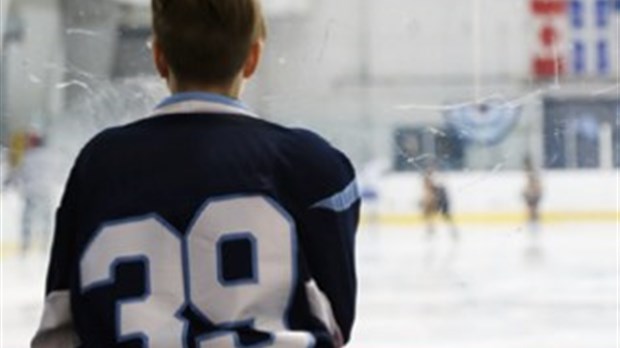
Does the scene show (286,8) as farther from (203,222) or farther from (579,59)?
(203,222)

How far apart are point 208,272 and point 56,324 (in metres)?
0.11

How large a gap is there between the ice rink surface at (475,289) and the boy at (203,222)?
1.77 ft

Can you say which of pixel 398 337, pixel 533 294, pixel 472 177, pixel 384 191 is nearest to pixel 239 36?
pixel 472 177

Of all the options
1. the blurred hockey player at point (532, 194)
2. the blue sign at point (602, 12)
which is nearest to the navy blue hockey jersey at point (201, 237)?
the blurred hockey player at point (532, 194)

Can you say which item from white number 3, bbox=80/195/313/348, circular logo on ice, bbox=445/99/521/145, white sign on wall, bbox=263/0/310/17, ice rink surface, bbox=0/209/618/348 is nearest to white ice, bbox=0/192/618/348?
ice rink surface, bbox=0/209/618/348

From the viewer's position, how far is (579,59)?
5.08 ft

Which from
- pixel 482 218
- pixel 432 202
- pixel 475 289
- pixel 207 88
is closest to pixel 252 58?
pixel 207 88

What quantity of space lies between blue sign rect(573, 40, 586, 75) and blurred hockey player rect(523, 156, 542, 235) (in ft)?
0.45

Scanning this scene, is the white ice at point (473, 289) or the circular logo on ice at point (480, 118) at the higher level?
the circular logo on ice at point (480, 118)

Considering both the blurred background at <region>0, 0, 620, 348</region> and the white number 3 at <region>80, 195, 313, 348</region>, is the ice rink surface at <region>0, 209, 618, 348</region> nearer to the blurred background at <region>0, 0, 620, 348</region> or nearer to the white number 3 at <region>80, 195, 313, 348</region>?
the blurred background at <region>0, 0, 620, 348</region>

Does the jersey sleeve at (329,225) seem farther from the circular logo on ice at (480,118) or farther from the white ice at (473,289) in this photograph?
the circular logo on ice at (480,118)

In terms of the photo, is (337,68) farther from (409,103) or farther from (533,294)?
(533,294)

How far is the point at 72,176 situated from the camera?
650mm

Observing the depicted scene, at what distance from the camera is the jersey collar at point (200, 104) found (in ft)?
2.09
